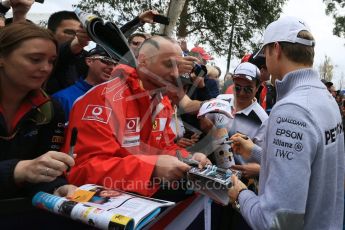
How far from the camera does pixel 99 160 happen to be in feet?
6.44

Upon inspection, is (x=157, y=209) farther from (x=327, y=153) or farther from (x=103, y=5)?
(x=103, y=5)

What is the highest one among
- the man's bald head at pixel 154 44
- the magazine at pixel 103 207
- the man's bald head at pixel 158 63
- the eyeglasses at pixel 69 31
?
the eyeglasses at pixel 69 31

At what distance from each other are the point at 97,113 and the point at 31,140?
14.9 inches

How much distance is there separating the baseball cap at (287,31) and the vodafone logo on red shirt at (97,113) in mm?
938

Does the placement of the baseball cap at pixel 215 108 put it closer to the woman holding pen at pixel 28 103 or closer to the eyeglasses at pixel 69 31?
the woman holding pen at pixel 28 103

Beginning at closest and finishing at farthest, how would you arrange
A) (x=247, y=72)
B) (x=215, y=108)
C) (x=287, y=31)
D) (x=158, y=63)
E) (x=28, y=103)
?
1. (x=28, y=103)
2. (x=287, y=31)
3. (x=158, y=63)
4. (x=215, y=108)
5. (x=247, y=72)

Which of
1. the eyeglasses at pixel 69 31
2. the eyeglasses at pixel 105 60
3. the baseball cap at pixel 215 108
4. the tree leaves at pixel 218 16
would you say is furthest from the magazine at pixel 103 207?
the tree leaves at pixel 218 16

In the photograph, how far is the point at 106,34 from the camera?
2029 mm

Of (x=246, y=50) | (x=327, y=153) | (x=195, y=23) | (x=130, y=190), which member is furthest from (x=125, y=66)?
(x=246, y=50)

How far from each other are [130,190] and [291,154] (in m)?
0.82

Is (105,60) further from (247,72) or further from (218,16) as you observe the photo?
(218,16)

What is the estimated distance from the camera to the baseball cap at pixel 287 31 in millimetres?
1989

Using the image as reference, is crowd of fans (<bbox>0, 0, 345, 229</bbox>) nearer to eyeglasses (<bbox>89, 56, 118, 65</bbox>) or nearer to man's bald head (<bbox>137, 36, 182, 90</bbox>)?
man's bald head (<bbox>137, 36, 182, 90</bbox>)

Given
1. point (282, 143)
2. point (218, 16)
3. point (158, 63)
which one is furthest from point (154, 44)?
point (218, 16)
